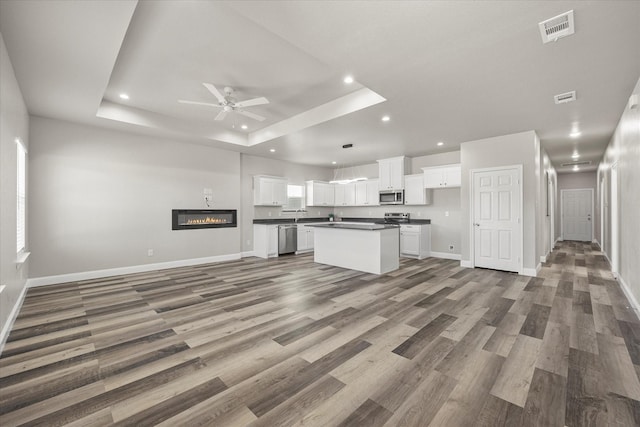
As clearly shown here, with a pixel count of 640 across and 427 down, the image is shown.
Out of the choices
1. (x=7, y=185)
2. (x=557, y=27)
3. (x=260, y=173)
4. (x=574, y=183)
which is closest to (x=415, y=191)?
(x=260, y=173)

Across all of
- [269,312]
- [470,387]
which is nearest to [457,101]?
[470,387]

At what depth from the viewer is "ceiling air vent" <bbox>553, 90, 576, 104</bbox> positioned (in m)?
3.61

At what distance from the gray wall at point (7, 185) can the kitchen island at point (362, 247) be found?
4.72 m

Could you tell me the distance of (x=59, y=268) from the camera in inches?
187

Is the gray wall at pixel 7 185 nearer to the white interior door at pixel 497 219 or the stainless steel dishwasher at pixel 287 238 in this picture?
the stainless steel dishwasher at pixel 287 238

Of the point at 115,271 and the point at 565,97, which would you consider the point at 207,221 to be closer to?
the point at 115,271

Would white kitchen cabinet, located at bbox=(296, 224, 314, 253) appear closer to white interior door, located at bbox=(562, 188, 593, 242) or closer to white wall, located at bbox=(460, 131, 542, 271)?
white wall, located at bbox=(460, 131, 542, 271)

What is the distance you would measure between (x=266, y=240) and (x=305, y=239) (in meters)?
1.36

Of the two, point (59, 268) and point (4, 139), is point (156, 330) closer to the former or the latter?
point (4, 139)

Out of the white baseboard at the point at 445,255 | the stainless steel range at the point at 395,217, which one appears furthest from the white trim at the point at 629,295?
the stainless steel range at the point at 395,217

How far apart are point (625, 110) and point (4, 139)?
779 centimetres

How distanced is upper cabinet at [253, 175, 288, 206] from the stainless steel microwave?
9.50 ft

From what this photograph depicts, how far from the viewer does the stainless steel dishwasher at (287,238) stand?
7480 millimetres

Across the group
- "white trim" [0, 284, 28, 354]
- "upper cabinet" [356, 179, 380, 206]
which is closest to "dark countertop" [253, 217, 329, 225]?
"upper cabinet" [356, 179, 380, 206]
